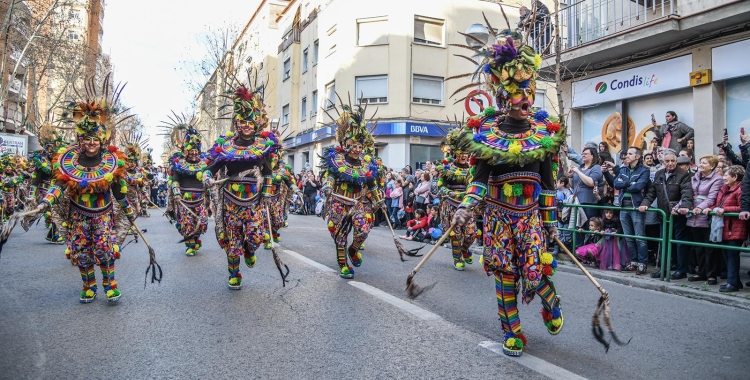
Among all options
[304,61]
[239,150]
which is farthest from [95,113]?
[304,61]

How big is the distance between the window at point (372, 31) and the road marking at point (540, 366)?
1004 inches

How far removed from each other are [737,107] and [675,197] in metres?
4.72

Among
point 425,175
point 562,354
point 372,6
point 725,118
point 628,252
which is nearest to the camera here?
point 562,354

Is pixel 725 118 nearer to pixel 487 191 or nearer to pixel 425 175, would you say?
pixel 425 175

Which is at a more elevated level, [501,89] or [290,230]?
[501,89]

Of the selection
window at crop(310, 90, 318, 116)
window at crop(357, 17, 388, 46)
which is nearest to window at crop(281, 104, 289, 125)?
window at crop(310, 90, 318, 116)

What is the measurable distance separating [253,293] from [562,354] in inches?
159

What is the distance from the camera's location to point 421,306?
6648mm

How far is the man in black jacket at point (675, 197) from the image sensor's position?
8.82 m

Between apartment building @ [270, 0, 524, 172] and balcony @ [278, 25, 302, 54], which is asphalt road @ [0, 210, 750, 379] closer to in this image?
apartment building @ [270, 0, 524, 172]

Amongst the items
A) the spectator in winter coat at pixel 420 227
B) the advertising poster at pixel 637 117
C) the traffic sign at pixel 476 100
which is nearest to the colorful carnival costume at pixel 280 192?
the spectator in winter coat at pixel 420 227

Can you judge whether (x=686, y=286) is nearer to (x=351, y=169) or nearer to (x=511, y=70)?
(x=351, y=169)

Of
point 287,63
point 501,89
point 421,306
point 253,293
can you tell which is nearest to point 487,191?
point 501,89

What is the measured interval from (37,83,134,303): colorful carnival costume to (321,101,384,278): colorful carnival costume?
115 inches
